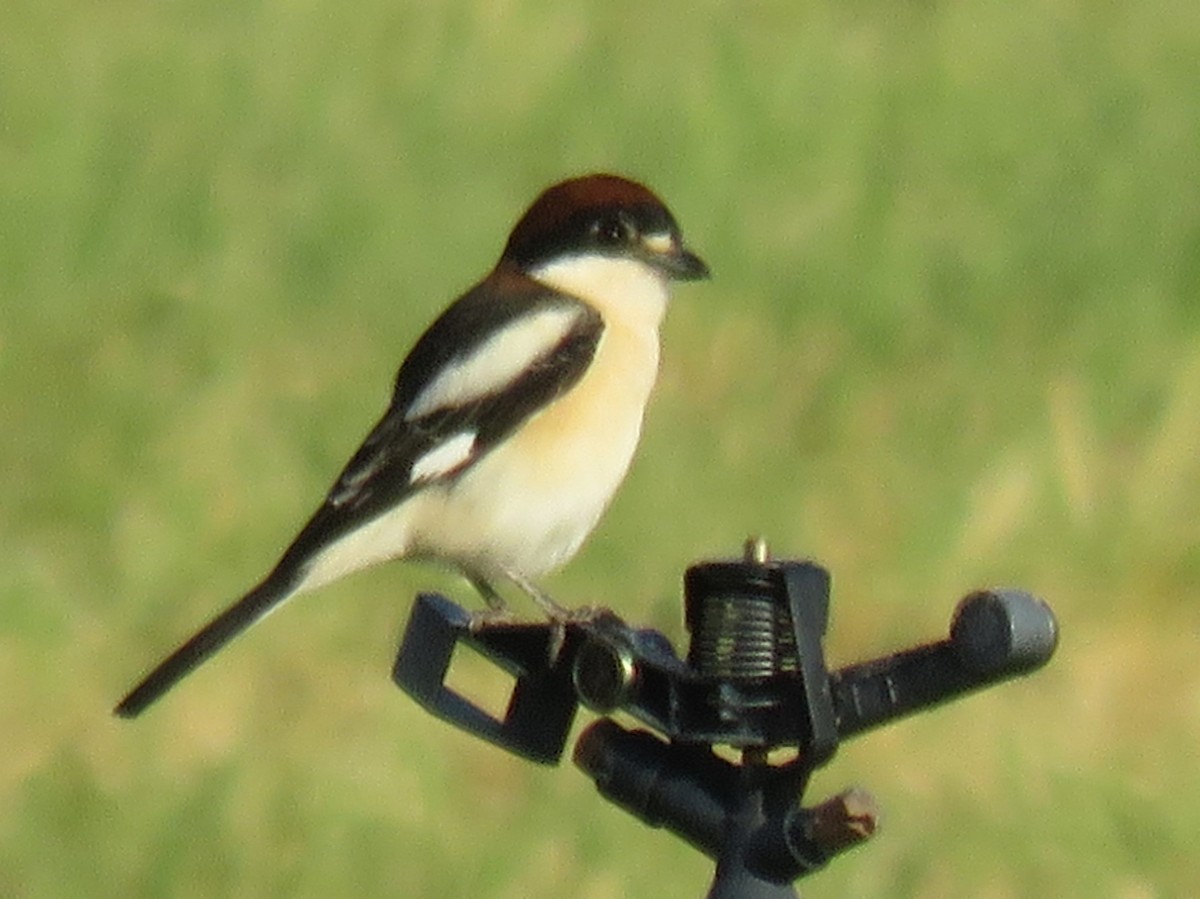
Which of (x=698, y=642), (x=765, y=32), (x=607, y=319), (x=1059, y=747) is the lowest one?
(x=1059, y=747)

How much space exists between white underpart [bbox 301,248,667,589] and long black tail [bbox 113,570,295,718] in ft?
0.21

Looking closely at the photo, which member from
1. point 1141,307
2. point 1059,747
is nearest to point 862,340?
point 1141,307

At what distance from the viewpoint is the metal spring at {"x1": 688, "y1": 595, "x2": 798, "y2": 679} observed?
3.64m

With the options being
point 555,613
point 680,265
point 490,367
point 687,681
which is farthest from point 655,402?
point 687,681

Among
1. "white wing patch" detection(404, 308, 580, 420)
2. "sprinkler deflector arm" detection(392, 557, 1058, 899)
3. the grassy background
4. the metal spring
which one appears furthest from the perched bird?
the metal spring

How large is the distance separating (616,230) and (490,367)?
43cm

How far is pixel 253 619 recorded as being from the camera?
18.0 ft

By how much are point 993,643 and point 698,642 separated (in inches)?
16.8

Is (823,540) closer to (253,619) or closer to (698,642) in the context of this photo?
(253,619)

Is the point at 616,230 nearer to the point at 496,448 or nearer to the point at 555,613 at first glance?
the point at 496,448

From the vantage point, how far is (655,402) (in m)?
8.93

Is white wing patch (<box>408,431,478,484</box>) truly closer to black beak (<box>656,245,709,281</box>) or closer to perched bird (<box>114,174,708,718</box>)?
perched bird (<box>114,174,708,718</box>)

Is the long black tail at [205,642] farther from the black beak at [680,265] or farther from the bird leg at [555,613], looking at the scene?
the black beak at [680,265]

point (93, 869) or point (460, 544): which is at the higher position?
point (460, 544)
